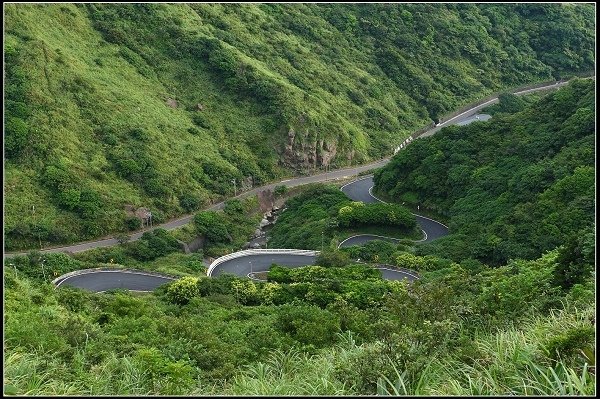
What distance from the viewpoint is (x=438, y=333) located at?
835cm

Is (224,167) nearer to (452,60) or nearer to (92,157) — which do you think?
(92,157)

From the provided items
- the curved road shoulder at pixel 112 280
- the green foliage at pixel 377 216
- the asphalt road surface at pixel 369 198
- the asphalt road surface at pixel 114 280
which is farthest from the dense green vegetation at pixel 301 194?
the asphalt road surface at pixel 114 280

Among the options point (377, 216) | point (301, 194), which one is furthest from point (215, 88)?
point (377, 216)

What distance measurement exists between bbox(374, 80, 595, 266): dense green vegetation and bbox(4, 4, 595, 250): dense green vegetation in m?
14.0

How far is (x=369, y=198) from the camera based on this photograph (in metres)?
51.2

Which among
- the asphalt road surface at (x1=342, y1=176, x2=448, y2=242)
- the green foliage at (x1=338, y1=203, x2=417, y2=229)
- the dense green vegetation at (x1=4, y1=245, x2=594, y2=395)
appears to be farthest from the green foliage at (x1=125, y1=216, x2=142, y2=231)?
the dense green vegetation at (x1=4, y1=245, x2=594, y2=395)

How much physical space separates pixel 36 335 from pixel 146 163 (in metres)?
38.5

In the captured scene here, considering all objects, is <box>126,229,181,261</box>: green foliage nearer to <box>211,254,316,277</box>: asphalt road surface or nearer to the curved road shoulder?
the curved road shoulder

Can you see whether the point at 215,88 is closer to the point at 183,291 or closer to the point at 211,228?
the point at 211,228

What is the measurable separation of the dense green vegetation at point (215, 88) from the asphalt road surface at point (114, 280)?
28.9 feet

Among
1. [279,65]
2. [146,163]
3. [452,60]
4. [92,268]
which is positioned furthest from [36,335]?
[452,60]

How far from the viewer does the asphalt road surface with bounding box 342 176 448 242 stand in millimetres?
42500

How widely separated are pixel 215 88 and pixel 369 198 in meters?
20.1

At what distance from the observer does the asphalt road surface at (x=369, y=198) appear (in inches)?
1673
